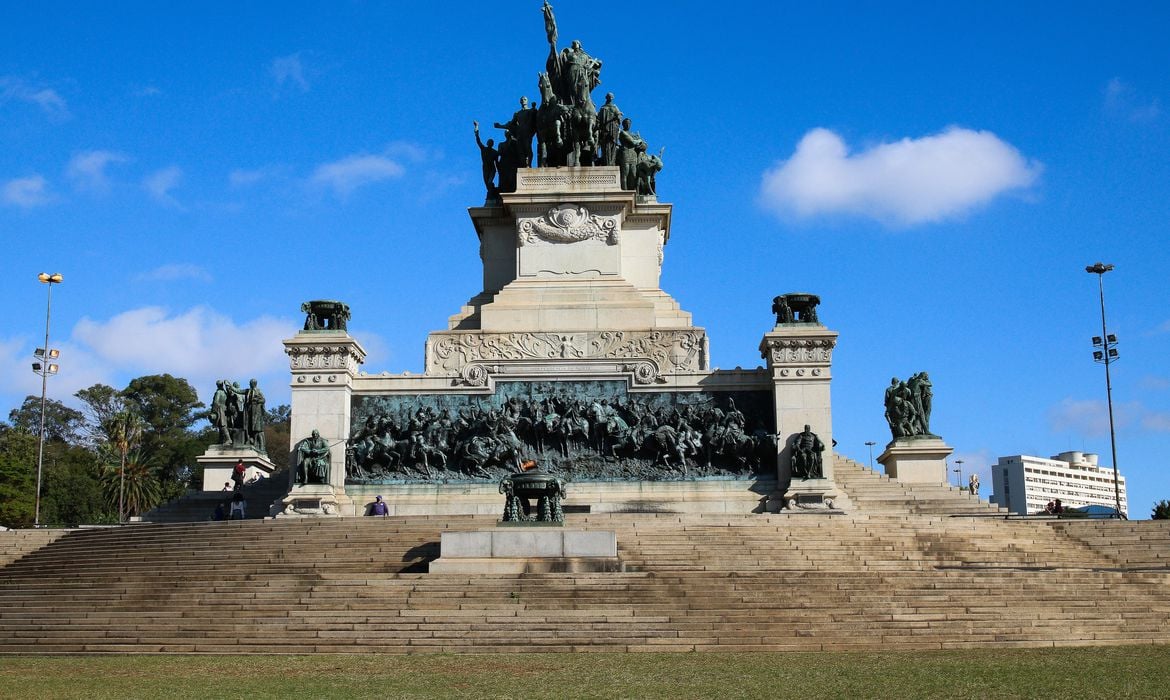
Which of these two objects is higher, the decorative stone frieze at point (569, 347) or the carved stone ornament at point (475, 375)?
the decorative stone frieze at point (569, 347)

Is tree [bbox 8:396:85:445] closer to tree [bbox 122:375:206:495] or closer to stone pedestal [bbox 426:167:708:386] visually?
tree [bbox 122:375:206:495]

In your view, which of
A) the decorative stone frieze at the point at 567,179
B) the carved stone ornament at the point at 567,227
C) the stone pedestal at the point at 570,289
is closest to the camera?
the stone pedestal at the point at 570,289

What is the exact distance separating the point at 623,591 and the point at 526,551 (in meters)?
2.85

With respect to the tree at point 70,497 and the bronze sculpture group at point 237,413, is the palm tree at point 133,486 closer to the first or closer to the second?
the tree at point 70,497

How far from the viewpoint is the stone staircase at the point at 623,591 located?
62.7 feet

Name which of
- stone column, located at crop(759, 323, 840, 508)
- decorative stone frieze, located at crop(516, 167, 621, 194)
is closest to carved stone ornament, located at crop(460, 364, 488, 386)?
decorative stone frieze, located at crop(516, 167, 621, 194)

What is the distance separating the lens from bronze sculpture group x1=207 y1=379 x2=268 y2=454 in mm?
36531

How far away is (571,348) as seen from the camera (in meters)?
35.9

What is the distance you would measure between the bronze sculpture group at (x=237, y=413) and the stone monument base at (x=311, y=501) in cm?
447

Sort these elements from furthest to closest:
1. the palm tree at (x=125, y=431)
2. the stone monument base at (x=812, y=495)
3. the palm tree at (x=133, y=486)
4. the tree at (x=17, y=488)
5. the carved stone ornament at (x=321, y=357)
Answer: the palm tree at (x=125, y=431) → the palm tree at (x=133, y=486) → the tree at (x=17, y=488) → the carved stone ornament at (x=321, y=357) → the stone monument base at (x=812, y=495)

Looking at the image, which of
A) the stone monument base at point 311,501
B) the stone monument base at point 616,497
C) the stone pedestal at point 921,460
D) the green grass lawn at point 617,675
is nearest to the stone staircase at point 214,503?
the stone monument base at point 311,501

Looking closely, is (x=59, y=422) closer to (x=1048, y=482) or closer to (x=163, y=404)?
(x=163, y=404)

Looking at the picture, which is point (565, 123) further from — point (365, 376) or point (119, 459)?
point (119, 459)

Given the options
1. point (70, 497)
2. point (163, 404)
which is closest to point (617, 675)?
point (70, 497)
